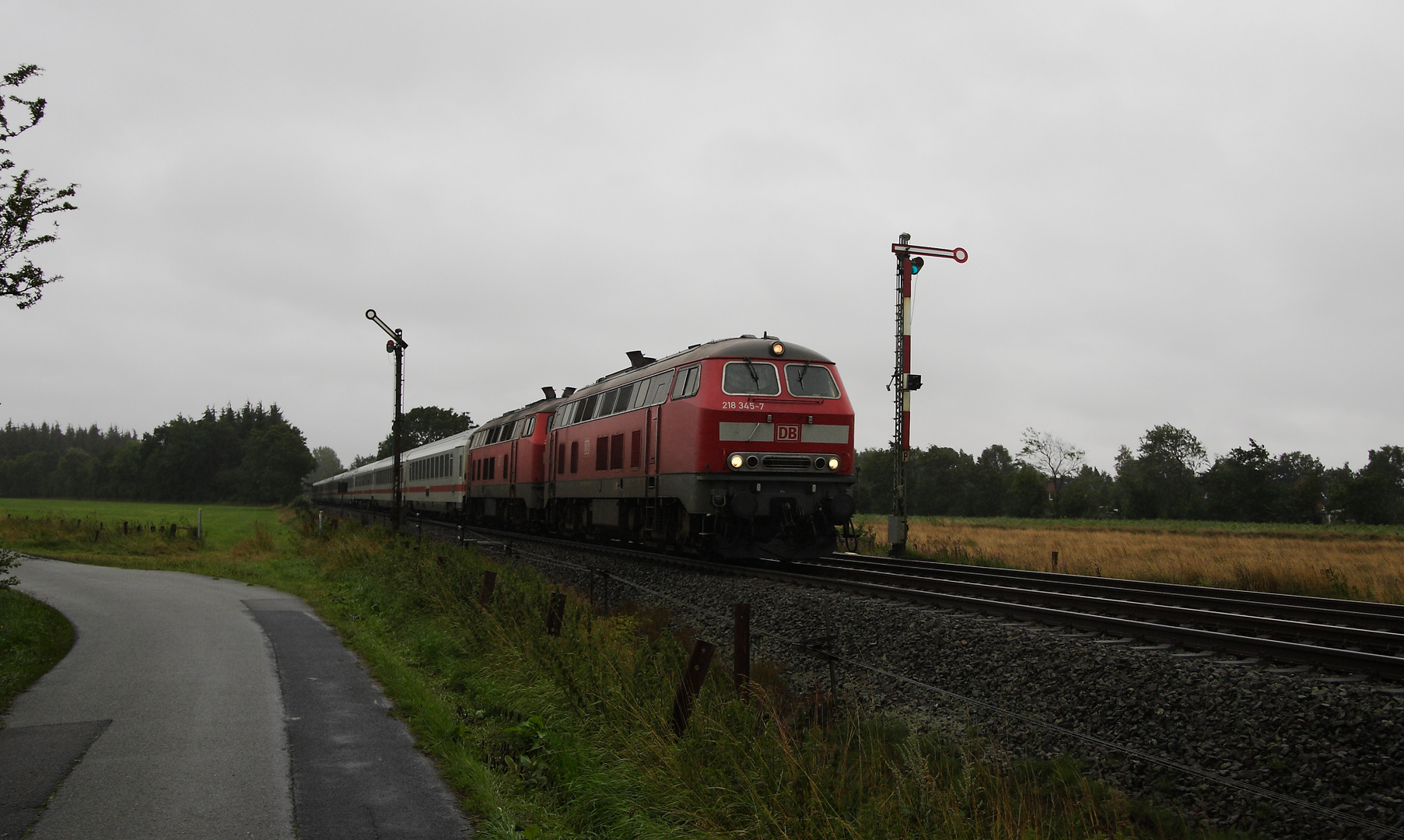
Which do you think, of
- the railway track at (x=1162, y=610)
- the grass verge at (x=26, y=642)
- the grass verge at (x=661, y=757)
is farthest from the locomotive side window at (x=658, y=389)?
the grass verge at (x=26, y=642)

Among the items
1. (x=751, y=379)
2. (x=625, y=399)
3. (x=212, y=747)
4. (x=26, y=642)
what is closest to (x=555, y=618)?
(x=212, y=747)

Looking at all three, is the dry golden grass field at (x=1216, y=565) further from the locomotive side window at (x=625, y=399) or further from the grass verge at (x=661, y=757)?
the grass verge at (x=661, y=757)

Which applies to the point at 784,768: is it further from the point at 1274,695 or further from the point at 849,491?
the point at 849,491

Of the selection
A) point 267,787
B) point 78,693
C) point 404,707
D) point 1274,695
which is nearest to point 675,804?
point 267,787

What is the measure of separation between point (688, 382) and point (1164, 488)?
252 ft

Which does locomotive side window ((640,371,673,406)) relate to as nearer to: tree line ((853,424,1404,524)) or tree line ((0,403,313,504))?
tree line ((853,424,1404,524))

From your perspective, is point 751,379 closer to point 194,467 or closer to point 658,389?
point 658,389

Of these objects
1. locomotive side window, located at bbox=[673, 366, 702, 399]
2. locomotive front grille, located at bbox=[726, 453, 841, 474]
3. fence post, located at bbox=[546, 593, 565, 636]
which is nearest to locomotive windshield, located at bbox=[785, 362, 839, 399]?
locomotive front grille, located at bbox=[726, 453, 841, 474]

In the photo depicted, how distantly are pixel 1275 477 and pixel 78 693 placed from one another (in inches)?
3312

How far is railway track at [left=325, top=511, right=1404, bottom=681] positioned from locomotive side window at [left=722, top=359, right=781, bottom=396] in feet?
9.52

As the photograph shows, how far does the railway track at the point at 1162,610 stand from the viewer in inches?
292

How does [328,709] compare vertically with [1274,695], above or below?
below

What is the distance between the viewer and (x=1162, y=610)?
31.1ft

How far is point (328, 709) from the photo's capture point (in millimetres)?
7664
